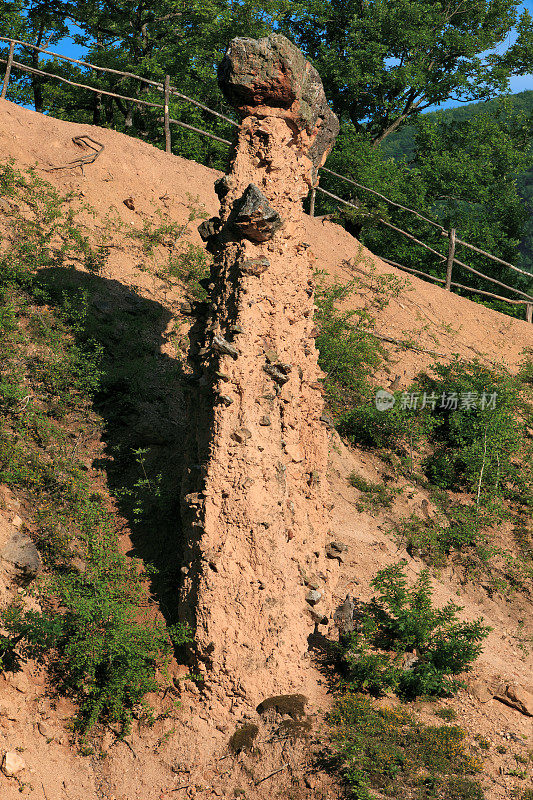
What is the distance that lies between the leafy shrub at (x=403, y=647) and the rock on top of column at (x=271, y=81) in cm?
402

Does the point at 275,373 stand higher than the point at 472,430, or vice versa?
the point at 275,373

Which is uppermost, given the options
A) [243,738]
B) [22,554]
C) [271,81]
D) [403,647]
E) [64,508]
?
[271,81]

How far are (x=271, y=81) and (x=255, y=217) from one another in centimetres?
109

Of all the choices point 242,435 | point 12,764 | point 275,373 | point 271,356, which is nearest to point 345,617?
point 242,435

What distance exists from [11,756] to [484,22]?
70.8 ft

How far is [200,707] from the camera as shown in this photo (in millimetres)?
5098

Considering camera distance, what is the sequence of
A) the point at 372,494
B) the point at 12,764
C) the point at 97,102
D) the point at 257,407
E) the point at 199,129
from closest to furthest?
the point at 12,764
the point at 257,407
the point at 372,494
the point at 199,129
the point at 97,102

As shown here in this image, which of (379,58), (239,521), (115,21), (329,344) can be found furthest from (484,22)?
(239,521)

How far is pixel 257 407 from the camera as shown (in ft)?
18.0

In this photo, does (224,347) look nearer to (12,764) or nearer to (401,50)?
(12,764)

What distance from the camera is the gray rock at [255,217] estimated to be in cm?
545

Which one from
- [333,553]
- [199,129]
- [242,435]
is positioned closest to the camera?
[242,435]

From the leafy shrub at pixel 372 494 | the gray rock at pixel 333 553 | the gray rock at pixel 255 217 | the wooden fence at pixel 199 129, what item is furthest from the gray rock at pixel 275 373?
the wooden fence at pixel 199 129

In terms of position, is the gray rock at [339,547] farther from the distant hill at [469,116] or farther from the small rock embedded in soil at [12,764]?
the distant hill at [469,116]
